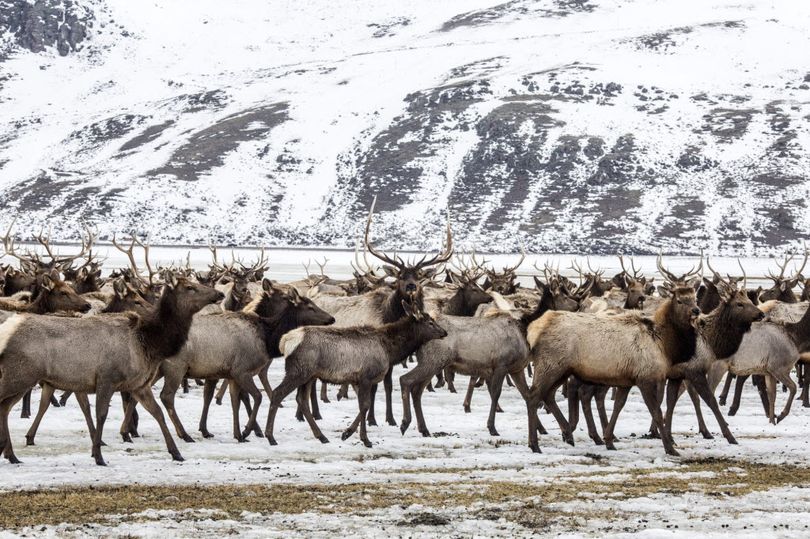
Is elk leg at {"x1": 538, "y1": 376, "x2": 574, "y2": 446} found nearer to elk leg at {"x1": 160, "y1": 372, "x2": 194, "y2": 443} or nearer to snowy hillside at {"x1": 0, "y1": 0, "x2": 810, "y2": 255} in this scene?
elk leg at {"x1": 160, "y1": 372, "x2": 194, "y2": 443}

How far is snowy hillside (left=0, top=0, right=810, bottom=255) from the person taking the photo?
10875cm

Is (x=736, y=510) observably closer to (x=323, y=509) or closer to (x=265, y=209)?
(x=323, y=509)

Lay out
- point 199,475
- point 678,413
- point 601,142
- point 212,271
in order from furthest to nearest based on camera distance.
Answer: point 601,142 → point 212,271 → point 678,413 → point 199,475

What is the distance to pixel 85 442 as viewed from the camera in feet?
40.7

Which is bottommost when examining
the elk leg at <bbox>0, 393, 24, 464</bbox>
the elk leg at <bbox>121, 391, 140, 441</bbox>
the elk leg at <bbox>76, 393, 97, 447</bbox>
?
the elk leg at <bbox>121, 391, 140, 441</bbox>

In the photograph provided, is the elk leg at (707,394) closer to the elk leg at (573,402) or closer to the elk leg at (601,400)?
the elk leg at (601,400)

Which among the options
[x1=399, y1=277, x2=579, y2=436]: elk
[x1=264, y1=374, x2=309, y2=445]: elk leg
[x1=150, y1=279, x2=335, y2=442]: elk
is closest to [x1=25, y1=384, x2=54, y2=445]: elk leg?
[x1=150, y1=279, x2=335, y2=442]: elk

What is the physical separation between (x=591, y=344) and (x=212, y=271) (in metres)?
17.4

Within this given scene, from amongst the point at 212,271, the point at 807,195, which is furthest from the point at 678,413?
the point at 807,195

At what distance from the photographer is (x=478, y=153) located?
414 ft

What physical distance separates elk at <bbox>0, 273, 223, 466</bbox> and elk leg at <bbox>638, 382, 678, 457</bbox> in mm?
5321

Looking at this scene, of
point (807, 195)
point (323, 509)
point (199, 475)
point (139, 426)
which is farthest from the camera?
point (807, 195)

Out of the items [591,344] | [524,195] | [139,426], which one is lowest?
[524,195]

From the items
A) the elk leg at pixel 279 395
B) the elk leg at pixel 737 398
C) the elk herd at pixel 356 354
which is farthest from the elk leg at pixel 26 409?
the elk leg at pixel 737 398
